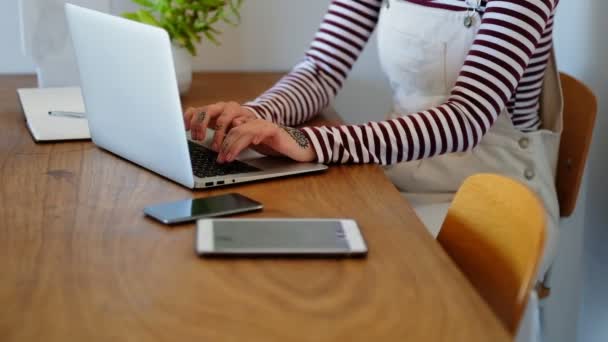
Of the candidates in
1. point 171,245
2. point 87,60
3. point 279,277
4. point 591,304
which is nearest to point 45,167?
point 87,60

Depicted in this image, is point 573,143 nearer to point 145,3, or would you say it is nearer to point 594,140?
point 594,140

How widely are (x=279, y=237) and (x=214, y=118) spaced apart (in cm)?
41

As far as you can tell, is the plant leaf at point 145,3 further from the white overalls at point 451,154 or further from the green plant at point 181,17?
the white overalls at point 451,154

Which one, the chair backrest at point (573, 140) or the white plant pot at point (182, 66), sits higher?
the chair backrest at point (573, 140)

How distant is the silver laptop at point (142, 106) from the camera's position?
41.6 inches

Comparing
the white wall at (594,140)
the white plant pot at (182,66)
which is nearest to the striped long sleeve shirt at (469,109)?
the white wall at (594,140)

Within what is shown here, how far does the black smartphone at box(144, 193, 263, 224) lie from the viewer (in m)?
0.98

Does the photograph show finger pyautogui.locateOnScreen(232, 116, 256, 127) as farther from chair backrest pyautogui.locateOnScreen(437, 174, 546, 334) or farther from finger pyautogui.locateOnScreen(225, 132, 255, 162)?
chair backrest pyautogui.locateOnScreen(437, 174, 546, 334)

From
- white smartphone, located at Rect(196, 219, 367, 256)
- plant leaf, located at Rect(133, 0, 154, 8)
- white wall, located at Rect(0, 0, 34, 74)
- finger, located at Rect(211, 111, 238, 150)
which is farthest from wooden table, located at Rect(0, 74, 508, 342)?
white wall, located at Rect(0, 0, 34, 74)

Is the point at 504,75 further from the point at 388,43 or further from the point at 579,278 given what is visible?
the point at 579,278

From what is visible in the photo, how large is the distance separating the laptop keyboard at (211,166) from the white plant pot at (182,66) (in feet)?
1.49

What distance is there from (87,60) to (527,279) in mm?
714

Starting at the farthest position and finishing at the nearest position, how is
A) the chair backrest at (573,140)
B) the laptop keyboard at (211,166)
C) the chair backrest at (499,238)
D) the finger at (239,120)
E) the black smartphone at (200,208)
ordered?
the chair backrest at (573,140) → the finger at (239,120) → the laptop keyboard at (211,166) → the black smartphone at (200,208) → the chair backrest at (499,238)

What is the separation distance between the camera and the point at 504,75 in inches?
50.1
